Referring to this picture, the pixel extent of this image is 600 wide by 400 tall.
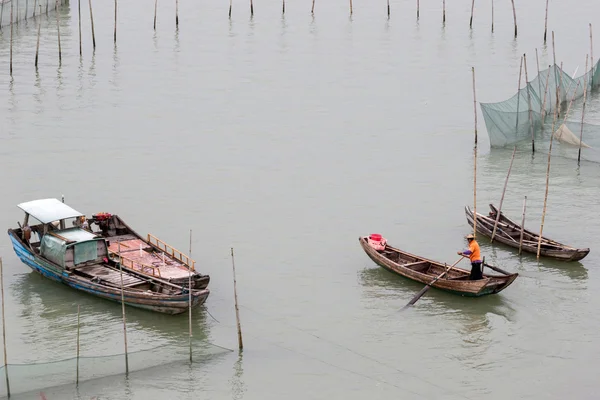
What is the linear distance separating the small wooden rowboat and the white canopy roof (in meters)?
7.17

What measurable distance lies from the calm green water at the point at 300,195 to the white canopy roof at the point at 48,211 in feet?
5.23

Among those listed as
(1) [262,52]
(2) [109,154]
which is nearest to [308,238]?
(2) [109,154]

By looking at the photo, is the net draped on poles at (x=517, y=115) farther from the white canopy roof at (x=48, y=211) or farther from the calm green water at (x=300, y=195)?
the white canopy roof at (x=48, y=211)

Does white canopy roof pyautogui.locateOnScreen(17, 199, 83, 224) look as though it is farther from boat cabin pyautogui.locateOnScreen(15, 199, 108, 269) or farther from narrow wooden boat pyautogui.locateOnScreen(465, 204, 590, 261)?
narrow wooden boat pyautogui.locateOnScreen(465, 204, 590, 261)

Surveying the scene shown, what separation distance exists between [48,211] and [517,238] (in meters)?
11.9

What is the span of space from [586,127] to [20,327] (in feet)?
64.6

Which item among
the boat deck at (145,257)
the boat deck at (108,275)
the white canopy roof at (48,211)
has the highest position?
the white canopy roof at (48,211)

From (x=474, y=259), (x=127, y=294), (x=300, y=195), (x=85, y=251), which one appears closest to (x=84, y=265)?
(x=85, y=251)

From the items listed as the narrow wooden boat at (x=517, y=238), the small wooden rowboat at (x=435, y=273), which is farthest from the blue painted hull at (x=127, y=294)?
the narrow wooden boat at (x=517, y=238)

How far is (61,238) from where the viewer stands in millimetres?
23844

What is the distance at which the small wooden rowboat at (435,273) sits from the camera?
76.1ft

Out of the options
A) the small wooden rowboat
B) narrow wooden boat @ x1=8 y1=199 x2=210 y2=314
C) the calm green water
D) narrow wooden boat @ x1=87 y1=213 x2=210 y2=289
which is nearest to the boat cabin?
narrow wooden boat @ x1=8 y1=199 x2=210 y2=314

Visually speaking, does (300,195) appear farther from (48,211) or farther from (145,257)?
(48,211)

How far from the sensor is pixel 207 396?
19.8m
